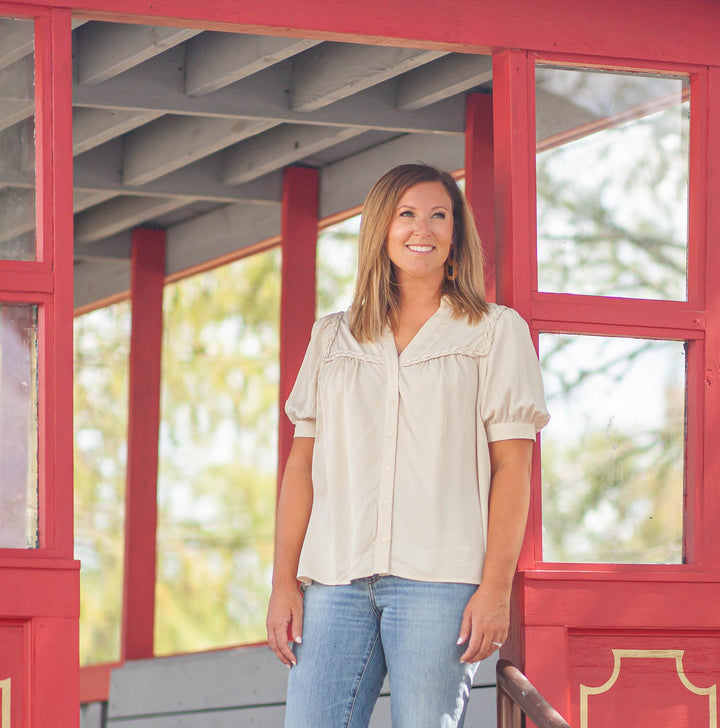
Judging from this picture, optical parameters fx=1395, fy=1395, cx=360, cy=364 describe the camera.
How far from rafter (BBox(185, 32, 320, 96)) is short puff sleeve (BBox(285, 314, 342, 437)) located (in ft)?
5.66

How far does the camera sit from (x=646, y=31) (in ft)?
13.1

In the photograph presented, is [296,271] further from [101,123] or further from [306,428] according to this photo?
[306,428]

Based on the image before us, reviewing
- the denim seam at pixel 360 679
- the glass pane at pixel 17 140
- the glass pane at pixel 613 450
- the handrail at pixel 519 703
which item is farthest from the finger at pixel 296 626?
the glass pane at pixel 17 140

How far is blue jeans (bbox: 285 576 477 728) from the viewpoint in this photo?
315 centimetres

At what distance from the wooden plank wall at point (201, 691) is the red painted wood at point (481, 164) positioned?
2218mm

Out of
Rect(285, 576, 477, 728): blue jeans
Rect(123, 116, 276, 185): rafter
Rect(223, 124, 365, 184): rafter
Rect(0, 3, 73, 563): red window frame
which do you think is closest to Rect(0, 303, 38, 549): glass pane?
Rect(0, 3, 73, 563): red window frame

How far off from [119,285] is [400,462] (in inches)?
247

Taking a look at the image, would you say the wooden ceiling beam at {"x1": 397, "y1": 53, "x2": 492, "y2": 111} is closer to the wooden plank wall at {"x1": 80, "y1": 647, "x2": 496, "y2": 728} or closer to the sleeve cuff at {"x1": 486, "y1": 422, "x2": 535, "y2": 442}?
the sleeve cuff at {"x1": 486, "y1": 422, "x2": 535, "y2": 442}

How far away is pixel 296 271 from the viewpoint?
725cm

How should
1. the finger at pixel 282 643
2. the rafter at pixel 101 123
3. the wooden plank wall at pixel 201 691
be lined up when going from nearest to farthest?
the finger at pixel 282 643
the rafter at pixel 101 123
the wooden plank wall at pixel 201 691

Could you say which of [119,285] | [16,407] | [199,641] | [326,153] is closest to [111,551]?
[199,641]

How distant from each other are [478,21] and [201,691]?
424 cm

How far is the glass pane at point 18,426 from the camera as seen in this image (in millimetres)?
3477

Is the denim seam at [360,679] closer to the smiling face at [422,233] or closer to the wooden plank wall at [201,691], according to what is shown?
the smiling face at [422,233]
